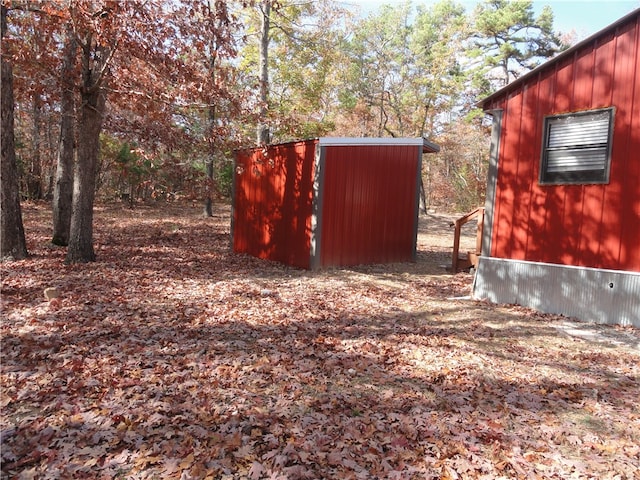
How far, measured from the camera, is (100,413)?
328 centimetres

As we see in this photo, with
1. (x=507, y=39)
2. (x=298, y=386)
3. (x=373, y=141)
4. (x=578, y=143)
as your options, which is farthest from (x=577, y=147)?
(x=507, y=39)

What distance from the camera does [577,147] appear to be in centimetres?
616

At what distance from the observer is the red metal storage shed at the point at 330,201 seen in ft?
30.0

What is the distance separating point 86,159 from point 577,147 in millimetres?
8337

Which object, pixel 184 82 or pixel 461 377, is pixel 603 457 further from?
pixel 184 82

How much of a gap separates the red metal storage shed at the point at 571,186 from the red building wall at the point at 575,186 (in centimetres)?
1

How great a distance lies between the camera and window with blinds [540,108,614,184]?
19.4 feet

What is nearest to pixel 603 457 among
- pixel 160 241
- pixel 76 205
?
pixel 76 205

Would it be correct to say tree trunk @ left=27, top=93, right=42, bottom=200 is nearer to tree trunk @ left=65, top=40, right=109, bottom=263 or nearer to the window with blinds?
tree trunk @ left=65, top=40, right=109, bottom=263

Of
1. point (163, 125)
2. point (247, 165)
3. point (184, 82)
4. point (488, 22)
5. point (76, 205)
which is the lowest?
point (76, 205)

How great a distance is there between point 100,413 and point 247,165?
861 centimetres

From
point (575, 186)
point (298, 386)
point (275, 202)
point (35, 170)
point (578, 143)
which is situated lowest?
point (298, 386)

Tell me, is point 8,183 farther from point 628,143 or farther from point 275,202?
point 628,143

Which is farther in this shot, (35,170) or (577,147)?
(35,170)
